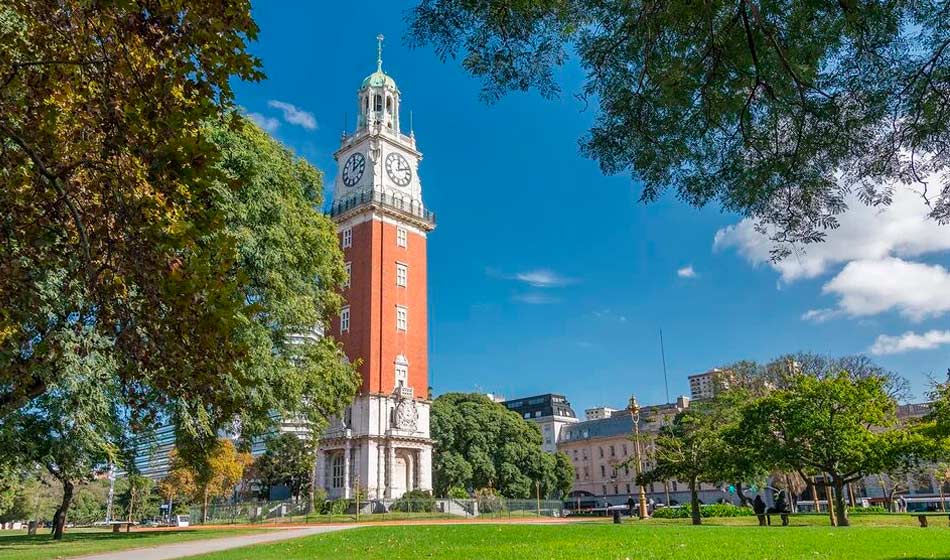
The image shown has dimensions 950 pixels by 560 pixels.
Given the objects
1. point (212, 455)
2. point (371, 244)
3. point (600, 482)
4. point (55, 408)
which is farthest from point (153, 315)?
point (600, 482)

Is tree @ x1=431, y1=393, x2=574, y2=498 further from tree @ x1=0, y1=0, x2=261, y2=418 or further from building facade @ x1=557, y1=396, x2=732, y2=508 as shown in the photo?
tree @ x1=0, y1=0, x2=261, y2=418

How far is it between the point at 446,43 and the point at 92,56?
343cm

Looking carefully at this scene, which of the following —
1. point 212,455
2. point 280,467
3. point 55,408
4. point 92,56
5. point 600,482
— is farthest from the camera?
point 600,482

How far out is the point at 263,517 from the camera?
42094 millimetres

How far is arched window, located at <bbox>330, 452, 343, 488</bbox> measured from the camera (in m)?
49.2

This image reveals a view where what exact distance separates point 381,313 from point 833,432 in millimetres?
33732

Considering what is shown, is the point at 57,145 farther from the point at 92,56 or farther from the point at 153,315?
the point at 153,315

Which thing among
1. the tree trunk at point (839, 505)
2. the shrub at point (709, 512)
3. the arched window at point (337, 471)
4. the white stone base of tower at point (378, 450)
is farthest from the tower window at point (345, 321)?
the tree trunk at point (839, 505)

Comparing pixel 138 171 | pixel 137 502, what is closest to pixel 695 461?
pixel 138 171

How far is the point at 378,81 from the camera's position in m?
59.6

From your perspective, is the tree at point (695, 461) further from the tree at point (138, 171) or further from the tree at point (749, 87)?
the tree at point (138, 171)

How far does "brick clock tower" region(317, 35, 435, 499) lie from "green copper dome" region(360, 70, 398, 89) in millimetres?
184

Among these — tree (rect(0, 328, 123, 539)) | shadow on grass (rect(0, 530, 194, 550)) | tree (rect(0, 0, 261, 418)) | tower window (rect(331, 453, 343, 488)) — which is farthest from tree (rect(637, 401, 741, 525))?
tower window (rect(331, 453, 343, 488))

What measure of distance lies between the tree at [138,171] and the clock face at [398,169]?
50.2 m
